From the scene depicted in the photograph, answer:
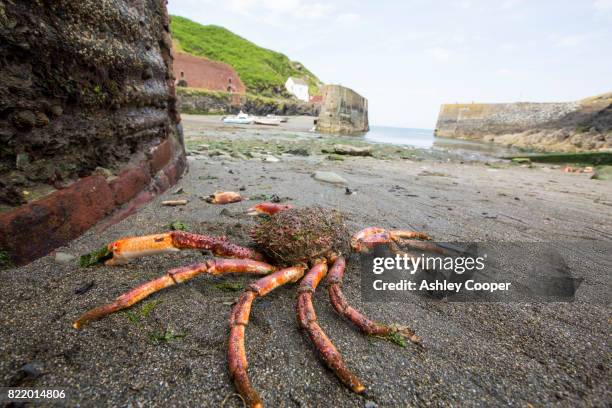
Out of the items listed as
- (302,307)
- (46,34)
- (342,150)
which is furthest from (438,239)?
(342,150)

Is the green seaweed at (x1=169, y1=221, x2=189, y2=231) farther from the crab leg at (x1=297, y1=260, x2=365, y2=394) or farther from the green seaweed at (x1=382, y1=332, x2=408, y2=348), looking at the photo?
the green seaweed at (x1=382, y1=332, x2=408, y2=348)

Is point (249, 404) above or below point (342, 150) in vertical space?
below

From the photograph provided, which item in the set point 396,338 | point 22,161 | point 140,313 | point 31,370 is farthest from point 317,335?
point 22,161

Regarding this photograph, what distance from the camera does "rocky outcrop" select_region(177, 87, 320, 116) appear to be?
37094mm

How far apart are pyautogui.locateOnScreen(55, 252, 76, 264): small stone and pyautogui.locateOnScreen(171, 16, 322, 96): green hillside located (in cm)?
6178

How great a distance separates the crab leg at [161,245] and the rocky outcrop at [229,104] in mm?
31684

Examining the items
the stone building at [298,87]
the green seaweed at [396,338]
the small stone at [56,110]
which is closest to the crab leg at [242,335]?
the green seaweed at [396,338]

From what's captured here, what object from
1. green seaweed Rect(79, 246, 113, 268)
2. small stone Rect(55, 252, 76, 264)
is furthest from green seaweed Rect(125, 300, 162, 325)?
small stone Rect(55, 252, 76, 264)

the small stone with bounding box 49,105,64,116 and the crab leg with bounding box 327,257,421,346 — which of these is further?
the small stone with bounding box 49,105,64,116

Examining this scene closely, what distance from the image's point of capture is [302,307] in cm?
158

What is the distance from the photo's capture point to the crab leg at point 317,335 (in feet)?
4.20

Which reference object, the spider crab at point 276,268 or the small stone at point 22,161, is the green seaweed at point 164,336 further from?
the small stone at point 22,161

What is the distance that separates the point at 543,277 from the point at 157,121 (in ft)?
14.5

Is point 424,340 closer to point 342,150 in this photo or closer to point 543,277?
point 543,277
